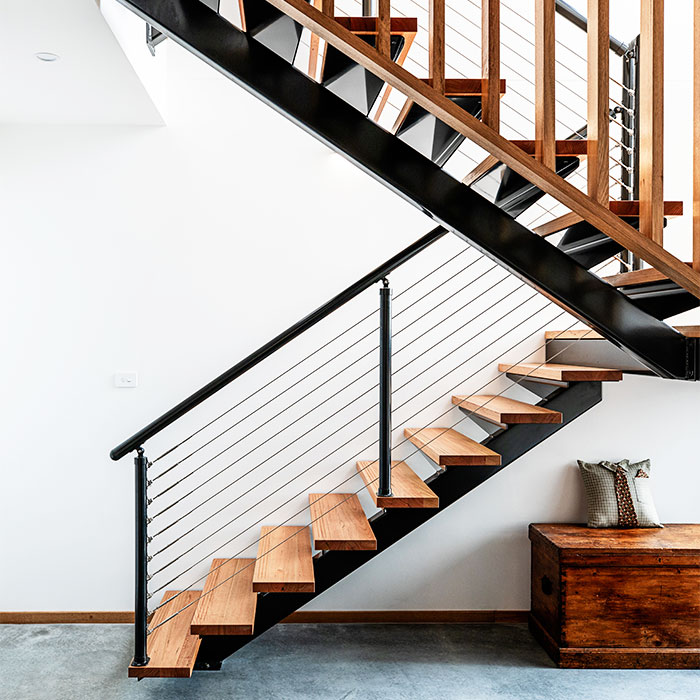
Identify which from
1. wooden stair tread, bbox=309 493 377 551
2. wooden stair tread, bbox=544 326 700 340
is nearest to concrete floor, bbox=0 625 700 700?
wooden stair tread, bbox=309 493 377 551

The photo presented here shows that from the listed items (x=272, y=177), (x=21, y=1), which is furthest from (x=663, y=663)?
(x=21, y=1)

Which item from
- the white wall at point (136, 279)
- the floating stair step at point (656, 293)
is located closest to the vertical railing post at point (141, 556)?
the white wall at point (136, 279)

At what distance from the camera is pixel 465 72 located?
352 centimetres

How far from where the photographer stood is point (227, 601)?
111 inches

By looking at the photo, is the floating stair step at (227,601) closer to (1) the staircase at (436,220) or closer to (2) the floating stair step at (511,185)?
(1) the staircase at (436,220)

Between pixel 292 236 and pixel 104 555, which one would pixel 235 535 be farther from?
pixel 292 236

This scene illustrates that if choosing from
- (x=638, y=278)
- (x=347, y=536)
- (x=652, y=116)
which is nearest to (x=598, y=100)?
(x=652, y=116)

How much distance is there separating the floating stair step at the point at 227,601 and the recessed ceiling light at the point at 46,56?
2237 mm

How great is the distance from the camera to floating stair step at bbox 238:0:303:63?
6.38 feet

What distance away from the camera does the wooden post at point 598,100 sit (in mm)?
1785

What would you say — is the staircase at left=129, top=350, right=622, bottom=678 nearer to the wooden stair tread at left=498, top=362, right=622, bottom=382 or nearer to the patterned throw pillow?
the wooden stair tread at left=498, top=362, right=622, bottom=382

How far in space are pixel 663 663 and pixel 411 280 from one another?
7.15 feet

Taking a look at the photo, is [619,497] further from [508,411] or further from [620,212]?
[620,212]

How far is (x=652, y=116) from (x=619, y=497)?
7.04ft
